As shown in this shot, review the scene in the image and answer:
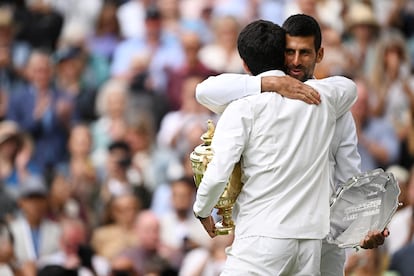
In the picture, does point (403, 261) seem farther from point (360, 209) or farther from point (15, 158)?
point (360, 209)

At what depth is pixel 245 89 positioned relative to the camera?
4.96 metres

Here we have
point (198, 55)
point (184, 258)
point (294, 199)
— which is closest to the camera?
point (294, 199)

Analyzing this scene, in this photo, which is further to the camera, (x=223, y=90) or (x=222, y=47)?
(x=222, y=47)

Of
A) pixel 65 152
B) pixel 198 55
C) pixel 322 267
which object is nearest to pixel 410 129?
pixel 198 55

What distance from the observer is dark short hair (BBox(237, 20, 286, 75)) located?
195 inches

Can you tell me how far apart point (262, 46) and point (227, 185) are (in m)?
0.51

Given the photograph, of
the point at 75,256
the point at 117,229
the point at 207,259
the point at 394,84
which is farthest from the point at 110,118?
the point at 394,84

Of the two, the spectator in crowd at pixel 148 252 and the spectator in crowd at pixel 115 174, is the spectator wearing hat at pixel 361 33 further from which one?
the spectator in crowd at pixel 148 252

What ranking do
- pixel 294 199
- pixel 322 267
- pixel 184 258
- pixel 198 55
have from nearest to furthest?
pixel 294 199 → pixel 322 267 → pixel 184 258 → pixel 198 55

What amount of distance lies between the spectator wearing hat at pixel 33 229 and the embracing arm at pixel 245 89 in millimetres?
4964

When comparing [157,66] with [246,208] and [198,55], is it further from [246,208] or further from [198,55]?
[246,208]

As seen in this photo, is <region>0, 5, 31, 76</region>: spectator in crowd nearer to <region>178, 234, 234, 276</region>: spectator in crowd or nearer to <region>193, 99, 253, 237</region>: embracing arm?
<region>178, 234, 234, 276</region>: spectator in crowd

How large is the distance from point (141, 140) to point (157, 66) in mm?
561

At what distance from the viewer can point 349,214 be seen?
5074mm
